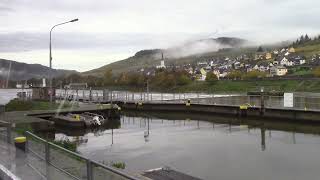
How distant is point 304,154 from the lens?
86.7 ft

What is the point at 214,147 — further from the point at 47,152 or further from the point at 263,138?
the point at 47,152

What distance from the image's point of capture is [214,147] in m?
29.1

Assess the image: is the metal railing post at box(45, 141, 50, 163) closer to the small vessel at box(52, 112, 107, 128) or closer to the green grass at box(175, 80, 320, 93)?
the small vessel at box(52, 112, 107, 128)

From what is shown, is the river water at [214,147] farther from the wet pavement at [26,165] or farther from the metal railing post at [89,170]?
the metal railing post at [89,170]

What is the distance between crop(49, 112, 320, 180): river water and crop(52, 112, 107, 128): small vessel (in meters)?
1.76

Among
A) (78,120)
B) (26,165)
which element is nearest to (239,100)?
(78,120)

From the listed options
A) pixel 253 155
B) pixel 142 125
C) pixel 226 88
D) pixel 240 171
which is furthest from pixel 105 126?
pixel 226 88

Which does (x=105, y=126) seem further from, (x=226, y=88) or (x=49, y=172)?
(x=226, y=88)

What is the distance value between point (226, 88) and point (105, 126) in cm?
8779

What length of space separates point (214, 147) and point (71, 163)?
20.8 metres

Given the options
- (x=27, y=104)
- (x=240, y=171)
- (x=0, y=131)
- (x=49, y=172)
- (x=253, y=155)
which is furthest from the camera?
(x=27, y=104)

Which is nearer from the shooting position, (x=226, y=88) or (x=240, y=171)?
(x=240, y=171)

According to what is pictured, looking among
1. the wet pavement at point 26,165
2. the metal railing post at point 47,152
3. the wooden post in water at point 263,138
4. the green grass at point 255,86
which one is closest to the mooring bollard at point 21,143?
the wet pavement at point 26,165

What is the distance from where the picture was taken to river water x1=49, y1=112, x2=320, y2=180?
2188 centimetres
